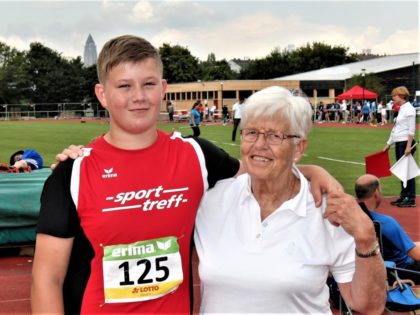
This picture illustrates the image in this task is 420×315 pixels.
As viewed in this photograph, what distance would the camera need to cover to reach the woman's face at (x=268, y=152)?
2383 mm

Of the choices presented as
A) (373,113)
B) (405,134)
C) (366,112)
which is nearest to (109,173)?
(405,134)

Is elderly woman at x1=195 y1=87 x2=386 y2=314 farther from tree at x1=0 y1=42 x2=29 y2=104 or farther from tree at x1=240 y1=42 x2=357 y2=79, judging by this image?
tree at x1=240 y1=42 x2=357 y2=79

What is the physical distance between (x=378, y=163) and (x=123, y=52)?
272 inches

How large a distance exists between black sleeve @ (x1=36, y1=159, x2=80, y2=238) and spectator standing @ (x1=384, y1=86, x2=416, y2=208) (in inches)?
344

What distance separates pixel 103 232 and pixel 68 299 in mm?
326

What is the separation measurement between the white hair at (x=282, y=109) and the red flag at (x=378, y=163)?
6299 mm

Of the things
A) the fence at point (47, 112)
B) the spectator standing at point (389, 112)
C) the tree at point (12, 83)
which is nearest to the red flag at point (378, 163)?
A: the spectator standing at point (389, 112)

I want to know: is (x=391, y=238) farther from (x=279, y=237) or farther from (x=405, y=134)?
(x=405, y=134)

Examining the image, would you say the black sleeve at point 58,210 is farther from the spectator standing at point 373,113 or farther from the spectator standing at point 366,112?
the spectator standing at point 373,113

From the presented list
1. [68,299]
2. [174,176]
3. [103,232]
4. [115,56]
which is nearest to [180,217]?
[174,176]

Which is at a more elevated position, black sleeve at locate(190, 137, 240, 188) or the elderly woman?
black sleeve at locate(190, 137, 240, 188)

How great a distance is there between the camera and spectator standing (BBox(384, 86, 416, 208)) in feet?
33.3

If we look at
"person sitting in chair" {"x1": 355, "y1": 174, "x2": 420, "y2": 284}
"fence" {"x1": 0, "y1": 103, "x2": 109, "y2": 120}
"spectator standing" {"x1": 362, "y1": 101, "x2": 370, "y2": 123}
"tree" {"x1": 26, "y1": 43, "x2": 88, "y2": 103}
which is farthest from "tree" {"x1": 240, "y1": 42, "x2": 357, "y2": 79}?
"person sitting in chair" {"x1": 355, "y1": 174, "x2": 420, "y2": 284}

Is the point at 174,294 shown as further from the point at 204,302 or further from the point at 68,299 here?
the point at 68,299
